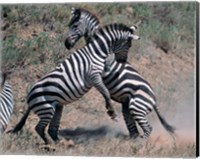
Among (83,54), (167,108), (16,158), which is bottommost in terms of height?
(16,158)

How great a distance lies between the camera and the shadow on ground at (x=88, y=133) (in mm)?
5996

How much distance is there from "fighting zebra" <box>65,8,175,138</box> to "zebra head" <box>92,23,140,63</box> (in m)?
0.05

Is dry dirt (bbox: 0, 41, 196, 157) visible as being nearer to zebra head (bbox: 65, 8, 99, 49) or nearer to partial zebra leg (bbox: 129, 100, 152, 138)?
partial zebra leg (bbox: 129, 100, 152, 138)

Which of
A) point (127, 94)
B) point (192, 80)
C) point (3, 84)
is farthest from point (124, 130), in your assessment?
point (3, 84)

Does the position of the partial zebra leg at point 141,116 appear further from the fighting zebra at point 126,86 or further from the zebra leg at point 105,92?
the zebra leg at point 105,92

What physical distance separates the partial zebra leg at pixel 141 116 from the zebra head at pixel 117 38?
0.38 metres

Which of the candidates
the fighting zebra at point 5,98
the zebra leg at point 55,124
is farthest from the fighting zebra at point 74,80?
the fighting zebra at point 5,98

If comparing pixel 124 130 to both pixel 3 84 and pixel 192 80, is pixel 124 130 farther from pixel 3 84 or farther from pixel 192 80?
pixel 3 84

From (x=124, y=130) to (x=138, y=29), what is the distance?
81 centimetres

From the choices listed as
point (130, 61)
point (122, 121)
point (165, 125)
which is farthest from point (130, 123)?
point (130, 61)

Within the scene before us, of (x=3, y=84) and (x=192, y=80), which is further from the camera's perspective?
(x=3, y=84)

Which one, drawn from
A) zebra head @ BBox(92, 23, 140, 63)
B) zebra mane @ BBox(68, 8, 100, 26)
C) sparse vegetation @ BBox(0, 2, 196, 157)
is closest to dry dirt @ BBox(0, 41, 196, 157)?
sparse vegetation @ BBox(0, 2, 196, 157)

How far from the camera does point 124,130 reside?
597 cm

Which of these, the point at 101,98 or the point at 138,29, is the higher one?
the point at 138,29
